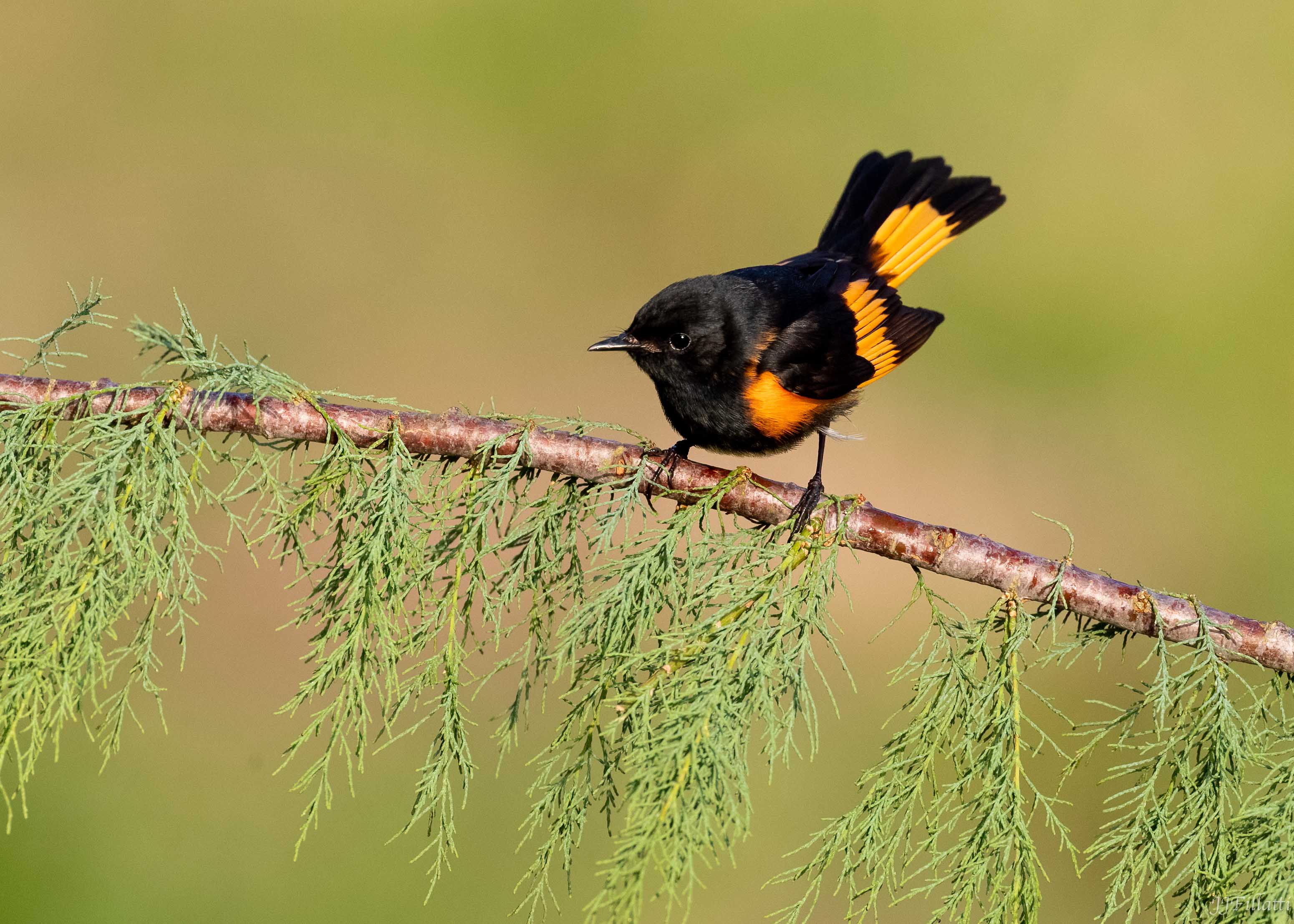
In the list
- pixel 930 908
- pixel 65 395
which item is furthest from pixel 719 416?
pixel 930 908

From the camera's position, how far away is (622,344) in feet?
6.63

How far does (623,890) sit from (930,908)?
238 centimetres

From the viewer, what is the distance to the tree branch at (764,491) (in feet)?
3.89

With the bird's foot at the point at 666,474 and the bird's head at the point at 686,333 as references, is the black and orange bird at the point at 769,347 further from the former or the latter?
the bird's foot at the point at 666,474

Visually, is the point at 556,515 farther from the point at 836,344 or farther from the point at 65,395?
the point at 836,344

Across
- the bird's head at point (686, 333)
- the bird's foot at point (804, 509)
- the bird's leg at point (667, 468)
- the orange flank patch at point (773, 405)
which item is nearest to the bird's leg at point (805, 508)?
the bird's foot at point (804, 509)

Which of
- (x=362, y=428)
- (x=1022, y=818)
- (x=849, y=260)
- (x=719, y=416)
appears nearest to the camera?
(x=1022, y=818)

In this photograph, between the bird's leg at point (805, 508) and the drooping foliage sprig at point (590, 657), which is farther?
the bird's leg at point (805, 508)

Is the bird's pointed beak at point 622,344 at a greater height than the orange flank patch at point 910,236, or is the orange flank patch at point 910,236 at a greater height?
the orange flank patch at point 910,236

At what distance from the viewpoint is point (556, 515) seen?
4.31ft

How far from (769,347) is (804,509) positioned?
78cm

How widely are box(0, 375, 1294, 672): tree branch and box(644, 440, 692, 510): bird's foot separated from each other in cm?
1

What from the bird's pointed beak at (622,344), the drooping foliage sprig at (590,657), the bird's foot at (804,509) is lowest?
the drooping foliage sprig at (590,657)

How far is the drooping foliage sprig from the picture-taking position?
1.05m
